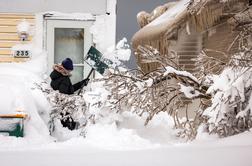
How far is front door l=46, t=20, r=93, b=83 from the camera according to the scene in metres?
9.79

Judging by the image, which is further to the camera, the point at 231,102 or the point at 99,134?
the point at 99,134

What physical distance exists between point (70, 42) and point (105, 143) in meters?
4.84

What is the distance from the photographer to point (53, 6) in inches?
386

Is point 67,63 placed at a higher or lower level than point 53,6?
lower

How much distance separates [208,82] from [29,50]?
489cm

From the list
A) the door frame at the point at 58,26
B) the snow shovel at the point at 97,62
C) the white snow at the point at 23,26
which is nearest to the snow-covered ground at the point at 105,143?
the snow shovel at the point at 97,62

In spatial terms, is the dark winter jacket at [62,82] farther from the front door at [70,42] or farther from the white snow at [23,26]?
the white snow at [23,26]

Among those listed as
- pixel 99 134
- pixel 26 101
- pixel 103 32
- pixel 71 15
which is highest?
pixel 71 15

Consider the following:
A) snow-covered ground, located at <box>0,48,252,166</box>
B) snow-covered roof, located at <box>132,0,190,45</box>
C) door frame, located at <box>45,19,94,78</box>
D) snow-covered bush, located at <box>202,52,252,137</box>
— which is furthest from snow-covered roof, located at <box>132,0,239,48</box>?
snow-covered bush, located at <box>202,52,252,137</box>

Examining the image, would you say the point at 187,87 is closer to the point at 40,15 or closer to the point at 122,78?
the point at 122,78

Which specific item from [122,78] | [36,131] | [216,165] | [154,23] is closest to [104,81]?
[122,78]

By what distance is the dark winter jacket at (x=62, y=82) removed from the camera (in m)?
7.97

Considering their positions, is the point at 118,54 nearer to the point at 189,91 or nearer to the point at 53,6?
the point at 53,6

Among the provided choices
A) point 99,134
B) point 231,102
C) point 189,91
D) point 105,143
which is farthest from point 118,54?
point 231,102
